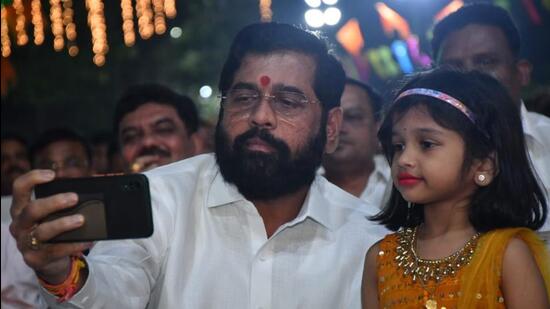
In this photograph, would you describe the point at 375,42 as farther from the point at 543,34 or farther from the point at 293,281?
the point at 293,281

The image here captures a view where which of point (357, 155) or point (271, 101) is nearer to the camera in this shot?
point (271, 101)

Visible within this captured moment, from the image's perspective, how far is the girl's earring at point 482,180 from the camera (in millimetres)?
3207

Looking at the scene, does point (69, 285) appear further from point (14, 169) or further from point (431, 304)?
point (14, 169)

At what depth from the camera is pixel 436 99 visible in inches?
126

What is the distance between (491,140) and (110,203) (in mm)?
1520

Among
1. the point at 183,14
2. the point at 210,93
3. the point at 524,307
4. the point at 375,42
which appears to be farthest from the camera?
the point at 210,93

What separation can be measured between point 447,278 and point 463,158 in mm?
433

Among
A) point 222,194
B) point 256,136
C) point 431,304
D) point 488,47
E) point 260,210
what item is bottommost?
point 431,304

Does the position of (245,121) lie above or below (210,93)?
above

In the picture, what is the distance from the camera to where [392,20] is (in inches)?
546

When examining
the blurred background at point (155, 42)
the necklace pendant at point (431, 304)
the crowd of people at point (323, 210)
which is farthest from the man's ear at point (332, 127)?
the blurred background at point (155, 42)

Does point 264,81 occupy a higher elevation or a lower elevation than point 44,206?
higher

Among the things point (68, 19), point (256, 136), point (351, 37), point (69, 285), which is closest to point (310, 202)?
point (256, 136)

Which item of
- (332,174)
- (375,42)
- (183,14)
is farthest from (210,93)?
(332,174)
